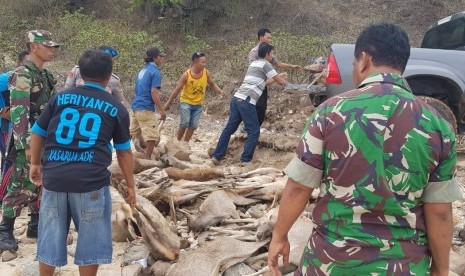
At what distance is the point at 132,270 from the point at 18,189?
1.20 meters

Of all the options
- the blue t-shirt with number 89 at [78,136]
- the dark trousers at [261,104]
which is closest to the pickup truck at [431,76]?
the dark trousers at [261,104]

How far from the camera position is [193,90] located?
23.2 ft

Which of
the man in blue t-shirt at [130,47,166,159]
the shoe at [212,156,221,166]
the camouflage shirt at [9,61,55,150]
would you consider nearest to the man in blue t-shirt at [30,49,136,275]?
the camouflage shirt at [9,61,55,150]

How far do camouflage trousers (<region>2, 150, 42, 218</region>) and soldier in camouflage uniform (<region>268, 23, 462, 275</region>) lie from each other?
282cm

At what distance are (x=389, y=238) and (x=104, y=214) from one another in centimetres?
184

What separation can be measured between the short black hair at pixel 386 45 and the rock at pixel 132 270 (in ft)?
7.84

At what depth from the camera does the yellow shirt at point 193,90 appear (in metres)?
7.03

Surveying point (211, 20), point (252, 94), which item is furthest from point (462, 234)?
point (211, 20)

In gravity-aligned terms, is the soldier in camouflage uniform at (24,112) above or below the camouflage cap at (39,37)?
below

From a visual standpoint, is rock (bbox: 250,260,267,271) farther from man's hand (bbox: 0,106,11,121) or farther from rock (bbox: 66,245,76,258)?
man's hand (bbox: 0,106,11,121)

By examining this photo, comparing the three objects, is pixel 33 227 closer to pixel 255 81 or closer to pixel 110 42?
pixel 255 81

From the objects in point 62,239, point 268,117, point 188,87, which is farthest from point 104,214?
point 268,117

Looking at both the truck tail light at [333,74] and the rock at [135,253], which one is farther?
the truck tail light at [333,74]

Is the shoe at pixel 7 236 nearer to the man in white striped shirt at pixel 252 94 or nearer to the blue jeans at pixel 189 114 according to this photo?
the man in white striped shirt at pixel 252 94
